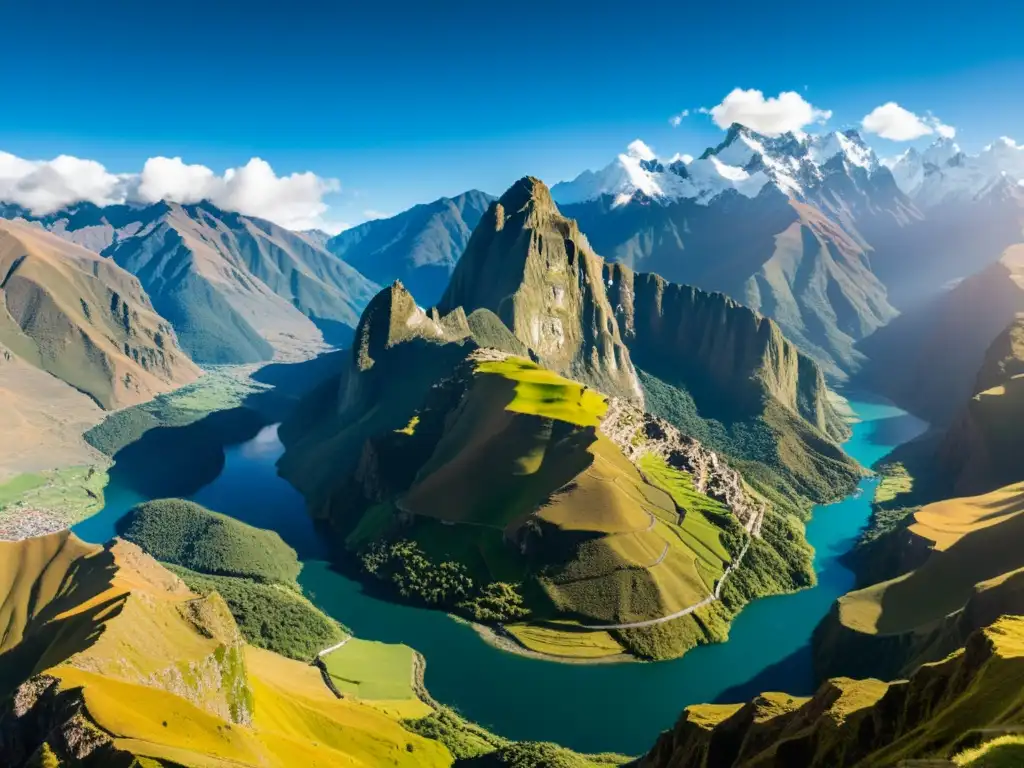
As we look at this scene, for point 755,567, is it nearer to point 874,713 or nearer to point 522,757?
point 522,757

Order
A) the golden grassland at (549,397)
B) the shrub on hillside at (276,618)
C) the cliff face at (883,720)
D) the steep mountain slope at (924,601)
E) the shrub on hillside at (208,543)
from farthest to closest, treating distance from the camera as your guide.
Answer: the golden grassland at (549,397) → the shrub on hillside at (208,543) → the shrub on hillside at (276,618) → the steep mountain slope at (924,601) → the cliff face at (883,720)

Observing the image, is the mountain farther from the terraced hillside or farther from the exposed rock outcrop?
the terraced hillside

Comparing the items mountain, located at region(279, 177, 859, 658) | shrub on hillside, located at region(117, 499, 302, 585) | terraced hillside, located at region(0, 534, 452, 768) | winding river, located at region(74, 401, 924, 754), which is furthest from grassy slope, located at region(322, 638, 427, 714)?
shrub on hillside, located at region(117, 499, 302, 585)

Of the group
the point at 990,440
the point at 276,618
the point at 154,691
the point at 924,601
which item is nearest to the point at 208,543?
the point at 276,618

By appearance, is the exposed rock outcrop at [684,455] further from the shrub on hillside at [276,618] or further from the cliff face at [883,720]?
the cliff face at [883,720]

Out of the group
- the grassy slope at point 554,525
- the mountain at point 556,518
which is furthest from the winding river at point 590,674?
the grassy slope at point 554,525

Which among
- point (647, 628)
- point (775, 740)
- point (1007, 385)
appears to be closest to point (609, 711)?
point (647, 628)

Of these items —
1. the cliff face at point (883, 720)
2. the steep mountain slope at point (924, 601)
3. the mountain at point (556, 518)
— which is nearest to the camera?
the cliff face at point (883, 720)

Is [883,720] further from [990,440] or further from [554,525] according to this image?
[990,440]
